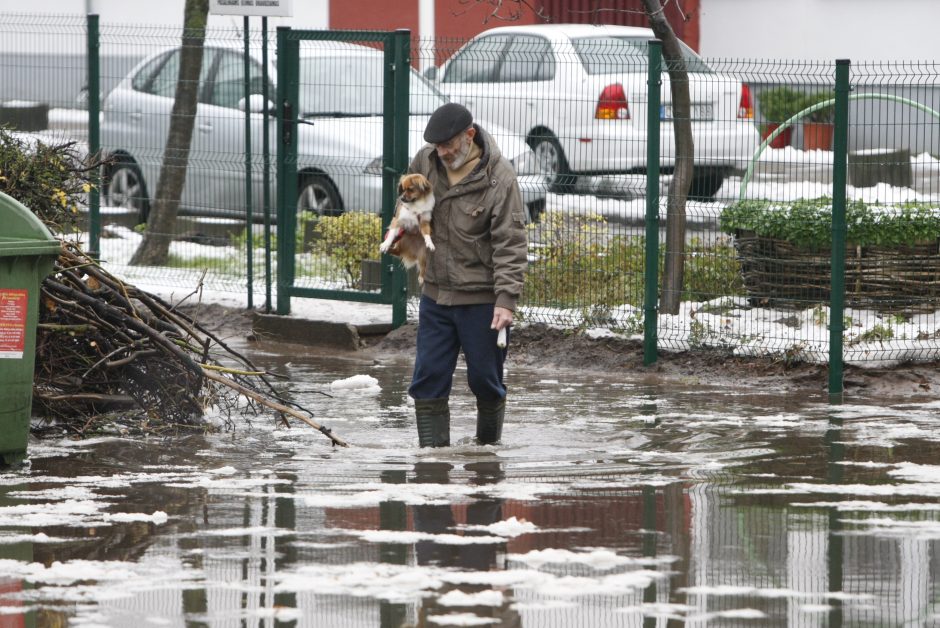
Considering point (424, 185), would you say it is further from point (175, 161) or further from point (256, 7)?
point (175, 161)

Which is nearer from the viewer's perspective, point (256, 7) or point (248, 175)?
point (256, 7)

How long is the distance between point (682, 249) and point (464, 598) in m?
6.01

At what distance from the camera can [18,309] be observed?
737cm

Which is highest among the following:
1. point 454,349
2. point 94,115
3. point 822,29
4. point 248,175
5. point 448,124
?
point 822,29

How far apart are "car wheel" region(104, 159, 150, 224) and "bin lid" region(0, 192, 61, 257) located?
253 inches

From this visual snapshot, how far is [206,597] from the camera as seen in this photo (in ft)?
17.2

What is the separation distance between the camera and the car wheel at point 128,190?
13.9 metres

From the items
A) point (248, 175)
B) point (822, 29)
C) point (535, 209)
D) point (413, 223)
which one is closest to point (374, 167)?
point (248, 175)

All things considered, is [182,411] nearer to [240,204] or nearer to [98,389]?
[98,389]

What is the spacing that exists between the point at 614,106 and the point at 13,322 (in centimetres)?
480

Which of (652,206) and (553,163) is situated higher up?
(553,163)

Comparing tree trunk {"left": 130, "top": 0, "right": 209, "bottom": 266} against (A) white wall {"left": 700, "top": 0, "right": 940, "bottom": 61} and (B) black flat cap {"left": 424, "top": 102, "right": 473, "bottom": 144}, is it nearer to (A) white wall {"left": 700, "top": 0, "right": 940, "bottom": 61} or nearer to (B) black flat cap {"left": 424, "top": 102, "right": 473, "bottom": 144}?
(B) black flat cap {"left": 424, "top": 102, "right": 473, "bottom": 144}

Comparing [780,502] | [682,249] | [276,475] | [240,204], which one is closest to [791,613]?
[780,502]

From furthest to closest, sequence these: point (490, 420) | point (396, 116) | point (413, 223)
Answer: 1. point (396, 116)
2. point (490, 420)
3. point (413, 223)
